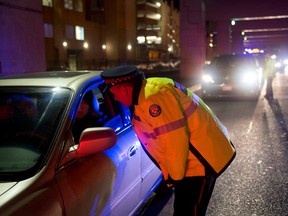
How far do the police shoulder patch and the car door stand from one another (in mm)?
643

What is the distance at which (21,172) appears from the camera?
94.3 inches

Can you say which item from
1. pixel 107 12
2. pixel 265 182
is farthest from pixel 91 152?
pixel 107 12

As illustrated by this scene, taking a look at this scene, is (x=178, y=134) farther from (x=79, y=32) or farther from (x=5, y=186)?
(x=79, y=32)

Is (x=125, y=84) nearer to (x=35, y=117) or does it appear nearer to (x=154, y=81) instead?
(x=154, y=81)

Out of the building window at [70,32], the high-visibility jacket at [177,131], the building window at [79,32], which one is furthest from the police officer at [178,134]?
the building window at [79,32]

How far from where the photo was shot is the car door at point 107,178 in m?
2.50

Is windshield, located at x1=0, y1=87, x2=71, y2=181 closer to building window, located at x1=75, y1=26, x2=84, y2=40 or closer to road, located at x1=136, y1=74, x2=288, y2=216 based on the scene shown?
road, located at x1=136, y1=74, x2=288, y2=216

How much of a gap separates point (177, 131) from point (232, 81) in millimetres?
11655

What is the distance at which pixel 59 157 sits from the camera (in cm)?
256

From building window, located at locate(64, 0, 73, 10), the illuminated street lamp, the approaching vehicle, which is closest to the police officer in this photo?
the approaching vehicle

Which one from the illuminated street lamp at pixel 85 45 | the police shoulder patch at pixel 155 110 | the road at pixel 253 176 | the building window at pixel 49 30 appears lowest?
the road at pixel 253 176

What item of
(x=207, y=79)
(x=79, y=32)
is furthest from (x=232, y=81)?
(x=79, y=32)

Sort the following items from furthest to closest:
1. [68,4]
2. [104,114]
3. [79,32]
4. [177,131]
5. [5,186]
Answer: [79,32], [68,4], [104,114], [177,131], [5,186]

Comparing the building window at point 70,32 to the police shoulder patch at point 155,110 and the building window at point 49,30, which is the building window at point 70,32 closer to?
the building window at point 49,30
